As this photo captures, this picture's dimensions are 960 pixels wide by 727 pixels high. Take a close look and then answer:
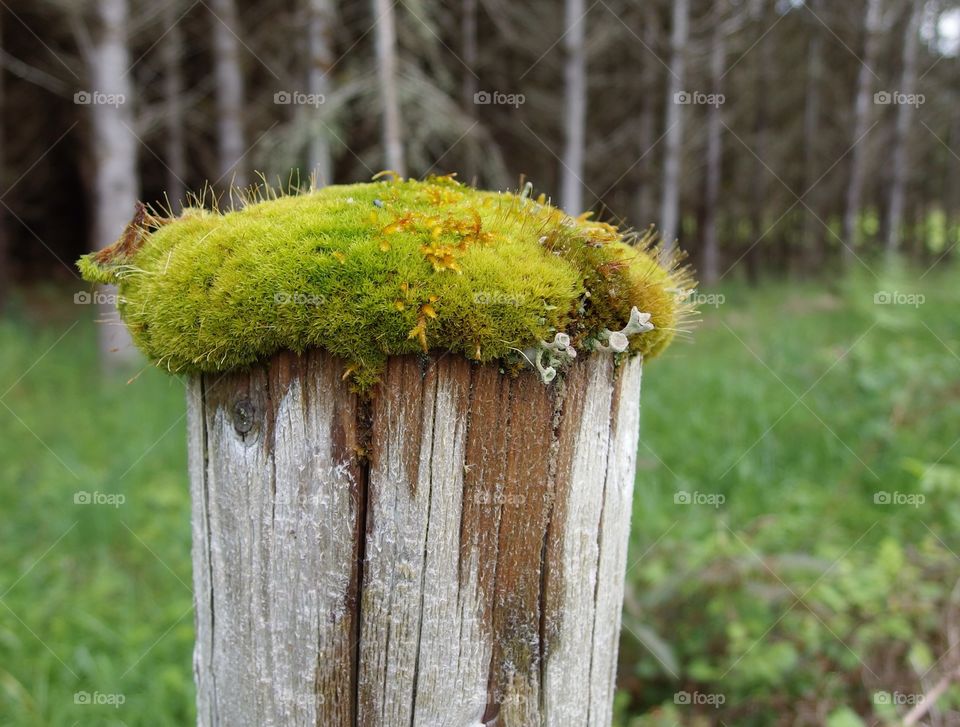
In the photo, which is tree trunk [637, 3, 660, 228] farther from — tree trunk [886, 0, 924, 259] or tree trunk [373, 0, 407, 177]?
tree trunk [886, 0, 924, 259]

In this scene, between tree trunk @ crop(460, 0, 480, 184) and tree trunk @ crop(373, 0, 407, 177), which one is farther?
tree trunk @ crop(460, 0, 480, 184)

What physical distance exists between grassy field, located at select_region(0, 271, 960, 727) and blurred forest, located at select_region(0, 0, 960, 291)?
2.46 metres

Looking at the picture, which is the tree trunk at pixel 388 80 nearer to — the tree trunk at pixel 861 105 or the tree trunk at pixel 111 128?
the tree trunk at pixel 111 128

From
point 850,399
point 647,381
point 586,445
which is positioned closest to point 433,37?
point 647,381

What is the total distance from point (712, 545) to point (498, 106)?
11884 millimetres

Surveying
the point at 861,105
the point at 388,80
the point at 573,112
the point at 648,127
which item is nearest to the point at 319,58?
the point at 388,80

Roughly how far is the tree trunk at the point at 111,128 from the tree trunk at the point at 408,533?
22.6ft

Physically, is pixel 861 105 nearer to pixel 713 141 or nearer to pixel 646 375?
pixel 713 141

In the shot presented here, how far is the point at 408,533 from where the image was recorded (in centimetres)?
130

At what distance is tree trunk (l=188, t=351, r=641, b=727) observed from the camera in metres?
1.28

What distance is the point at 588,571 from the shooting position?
1445mm

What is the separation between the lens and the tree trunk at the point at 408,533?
1.28 metres

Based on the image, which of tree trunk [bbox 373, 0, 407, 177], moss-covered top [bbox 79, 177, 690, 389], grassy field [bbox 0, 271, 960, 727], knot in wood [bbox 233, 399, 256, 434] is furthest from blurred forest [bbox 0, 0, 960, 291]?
knot in wood [bbox 233, 399, 256, 434]

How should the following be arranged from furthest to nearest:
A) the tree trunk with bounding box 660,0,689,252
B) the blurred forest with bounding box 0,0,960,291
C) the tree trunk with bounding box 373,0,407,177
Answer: the tree trunk with bounding box 660,0,689,252 → the blurred forest with bounding box 0,0,960,291 → the tree trunk with bounding box 373,0,407,177
